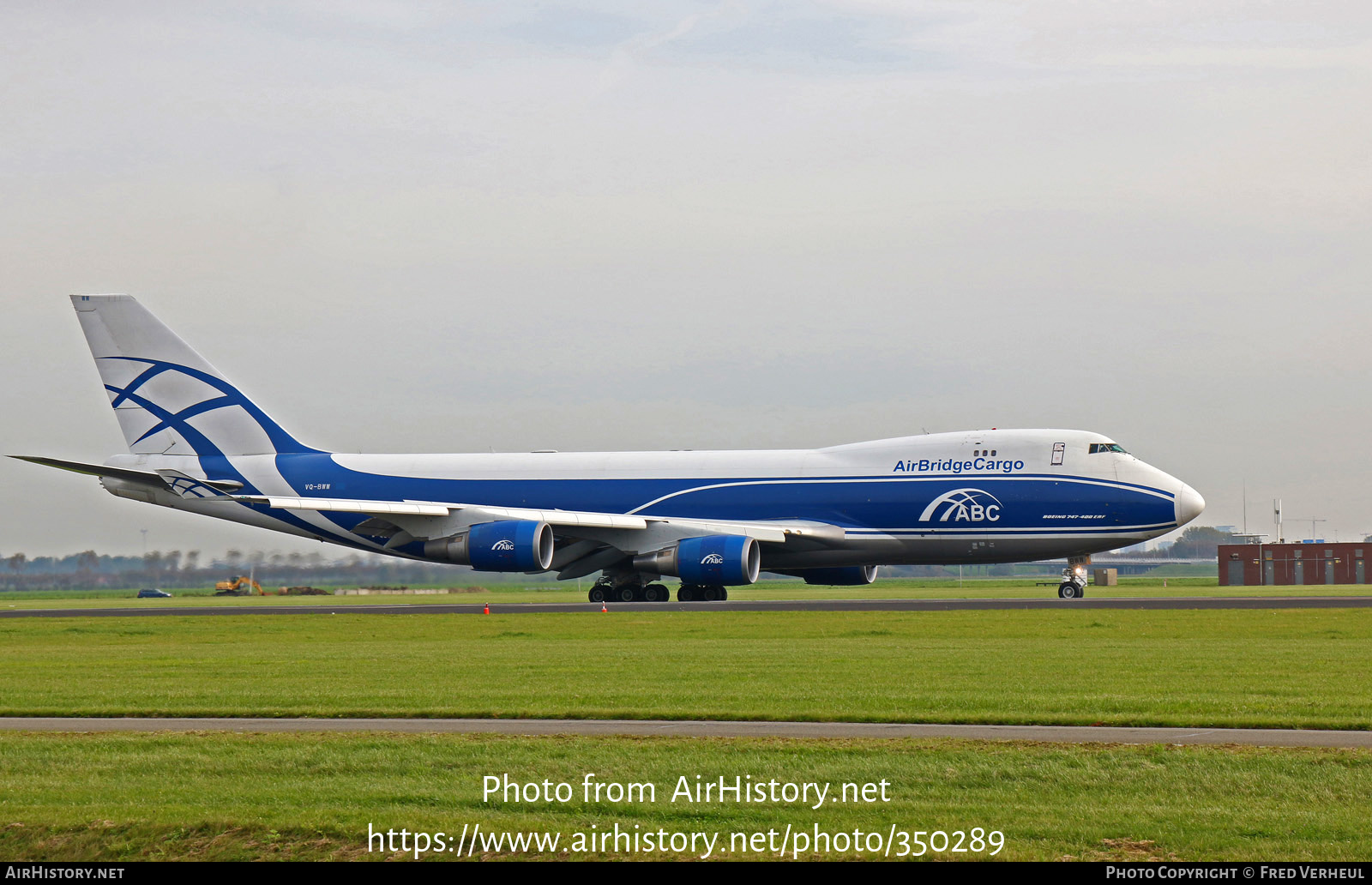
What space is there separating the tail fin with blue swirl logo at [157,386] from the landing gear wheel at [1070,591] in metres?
30.7

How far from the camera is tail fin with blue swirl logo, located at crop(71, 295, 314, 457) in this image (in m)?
53.3

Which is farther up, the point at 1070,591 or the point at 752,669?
the point at 1070,591

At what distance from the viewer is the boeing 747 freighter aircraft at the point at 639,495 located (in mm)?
45406

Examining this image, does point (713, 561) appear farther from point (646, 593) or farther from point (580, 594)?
point (580, 594)

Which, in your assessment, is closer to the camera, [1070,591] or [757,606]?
[757,606]

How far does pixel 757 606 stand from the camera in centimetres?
4356

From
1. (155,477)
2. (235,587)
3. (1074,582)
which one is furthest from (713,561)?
(235,587)

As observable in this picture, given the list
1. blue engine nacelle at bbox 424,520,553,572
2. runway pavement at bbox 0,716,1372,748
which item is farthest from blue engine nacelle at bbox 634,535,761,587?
runway pavement at bbox 0,716,1372,748

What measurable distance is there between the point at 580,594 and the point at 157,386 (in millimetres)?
22321

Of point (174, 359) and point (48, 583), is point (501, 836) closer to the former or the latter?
point (174, 359)

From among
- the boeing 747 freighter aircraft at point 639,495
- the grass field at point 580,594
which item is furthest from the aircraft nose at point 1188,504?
the grass field at point 580,594

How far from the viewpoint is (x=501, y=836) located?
9.97 m

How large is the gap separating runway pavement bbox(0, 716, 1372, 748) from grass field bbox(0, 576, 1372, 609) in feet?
115

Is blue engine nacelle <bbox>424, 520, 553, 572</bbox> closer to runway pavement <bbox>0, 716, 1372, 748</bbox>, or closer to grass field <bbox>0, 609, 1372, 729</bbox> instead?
grass field <bbox>0, 609, 1372, 729</bbox>
